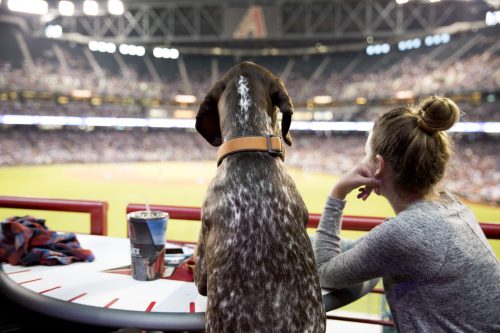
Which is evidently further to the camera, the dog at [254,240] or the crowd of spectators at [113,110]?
the crowd of spectators at [113,110]

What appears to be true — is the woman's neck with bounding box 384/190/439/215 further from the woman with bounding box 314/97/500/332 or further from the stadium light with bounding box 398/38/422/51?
the stadium light with bounding box 398/38/422/51

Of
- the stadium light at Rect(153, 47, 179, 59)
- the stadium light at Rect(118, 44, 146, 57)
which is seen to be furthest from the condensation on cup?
the stadium light at Rect(118, 44, 146, 57)

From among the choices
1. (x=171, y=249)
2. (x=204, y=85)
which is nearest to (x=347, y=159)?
(x=204, y=85)

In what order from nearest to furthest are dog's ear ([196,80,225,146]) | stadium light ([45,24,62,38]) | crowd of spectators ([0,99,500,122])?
1. dog's ear ([196,80,225,146])
2. crowd of spectators ([0,99,500,122])
3. stadium light ([45,24,62,38])

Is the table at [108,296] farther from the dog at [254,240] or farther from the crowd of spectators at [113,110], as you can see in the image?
the crowd of spectators at [113,110]

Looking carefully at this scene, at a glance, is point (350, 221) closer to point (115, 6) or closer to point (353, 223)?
point (353, 223)

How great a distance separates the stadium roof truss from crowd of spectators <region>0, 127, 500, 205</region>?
8.51 metres

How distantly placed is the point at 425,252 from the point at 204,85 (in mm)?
40438

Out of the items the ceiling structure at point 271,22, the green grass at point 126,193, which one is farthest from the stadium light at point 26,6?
the green grass at point 126,193

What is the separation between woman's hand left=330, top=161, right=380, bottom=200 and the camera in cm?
164

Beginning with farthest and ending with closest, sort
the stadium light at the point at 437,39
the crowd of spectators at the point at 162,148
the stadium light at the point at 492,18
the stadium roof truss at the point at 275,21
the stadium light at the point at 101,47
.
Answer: the stadium light at the point at 101,47 → the stadium roof truss at the point at 275,21 → the stadium light at the point at 437,39 → the stadium light at the point at 492,18 → the crowd of spectators at the point at 162,148

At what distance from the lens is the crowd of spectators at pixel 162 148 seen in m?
24.7

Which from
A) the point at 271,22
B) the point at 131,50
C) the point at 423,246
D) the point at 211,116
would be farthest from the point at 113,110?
the point at 423,246

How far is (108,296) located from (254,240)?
0.59 m
